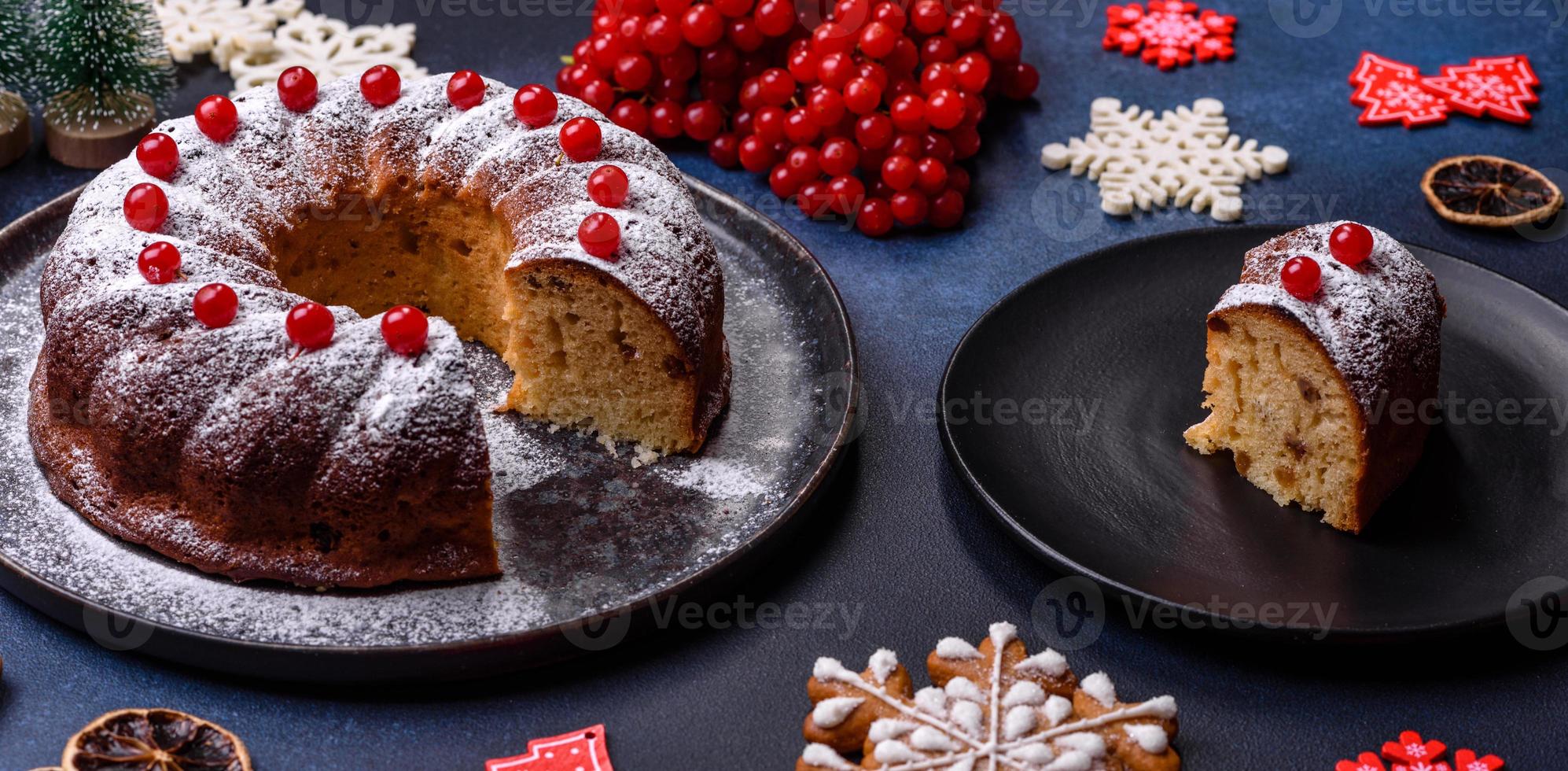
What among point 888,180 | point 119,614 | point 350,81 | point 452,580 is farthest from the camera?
point 888,180

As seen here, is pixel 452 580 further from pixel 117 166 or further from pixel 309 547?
pixel 117 166

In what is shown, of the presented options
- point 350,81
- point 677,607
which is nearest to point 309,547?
point 677,607

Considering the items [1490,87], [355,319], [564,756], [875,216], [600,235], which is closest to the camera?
[564,756]

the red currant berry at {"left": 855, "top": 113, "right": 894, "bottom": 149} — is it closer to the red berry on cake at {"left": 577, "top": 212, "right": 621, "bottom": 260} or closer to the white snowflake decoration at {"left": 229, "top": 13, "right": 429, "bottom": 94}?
the red berry on cake at {"left": 577, "top": 212, "right": 621, "bottom": 260}

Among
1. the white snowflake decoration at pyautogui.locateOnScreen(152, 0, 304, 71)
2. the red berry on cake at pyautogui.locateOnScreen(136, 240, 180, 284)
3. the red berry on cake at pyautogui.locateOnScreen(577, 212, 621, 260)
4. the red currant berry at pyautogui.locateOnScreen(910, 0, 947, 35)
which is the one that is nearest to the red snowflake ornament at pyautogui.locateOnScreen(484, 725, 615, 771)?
the red berry on cake at pyautogui.locateOnScreen(577, 212, 621, 260)

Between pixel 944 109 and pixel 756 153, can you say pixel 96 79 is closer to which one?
pixel 756 153

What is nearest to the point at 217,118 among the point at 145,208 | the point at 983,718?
the point at 145,208
